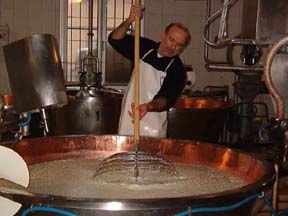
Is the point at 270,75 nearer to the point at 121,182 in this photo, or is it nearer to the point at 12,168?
the point at 121,182

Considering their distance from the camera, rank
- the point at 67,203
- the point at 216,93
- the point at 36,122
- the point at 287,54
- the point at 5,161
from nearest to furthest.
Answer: the point at 67,203 → the point at 5,161 → the point at 287,54 → the point at 36,122 → the point at 216,93

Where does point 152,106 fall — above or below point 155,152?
above

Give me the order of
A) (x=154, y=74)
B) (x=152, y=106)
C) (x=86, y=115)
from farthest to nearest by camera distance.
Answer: (x=86, y=115) < (x=154, y=74) < (x=152, y=106)

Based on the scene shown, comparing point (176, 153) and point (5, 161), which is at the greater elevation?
point (5, 161)

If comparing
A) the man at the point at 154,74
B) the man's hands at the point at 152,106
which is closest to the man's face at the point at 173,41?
the man at the point at 154,74

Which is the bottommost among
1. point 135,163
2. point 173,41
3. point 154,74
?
point 135,163

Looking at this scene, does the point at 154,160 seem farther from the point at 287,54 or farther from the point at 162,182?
the point at 287,54

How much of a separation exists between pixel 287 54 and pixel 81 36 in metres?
4.13

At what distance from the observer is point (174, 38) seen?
2459mm

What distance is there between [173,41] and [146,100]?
39 centimetres

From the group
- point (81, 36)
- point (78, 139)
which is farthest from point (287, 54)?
point (81, 36)

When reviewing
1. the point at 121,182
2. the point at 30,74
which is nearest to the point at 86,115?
the point at 30,74

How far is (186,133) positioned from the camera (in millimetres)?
3150

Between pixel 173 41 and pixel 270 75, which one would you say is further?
pixel 173 41
